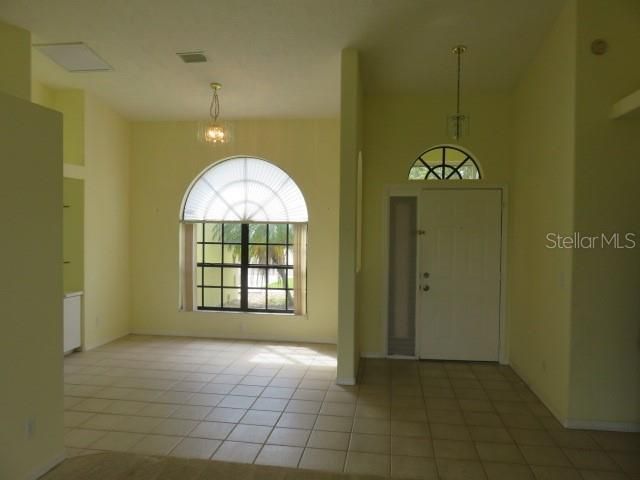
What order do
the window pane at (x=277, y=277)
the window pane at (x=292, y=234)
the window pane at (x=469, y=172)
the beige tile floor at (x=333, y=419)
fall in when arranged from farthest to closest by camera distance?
the window pane at (x=277, y=277) < the window pane at (x=292, y=234) < the window pane at (x=469, y=172) < the beige tile floor at (x=333, y=419)

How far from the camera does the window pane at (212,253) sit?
622 centimetres

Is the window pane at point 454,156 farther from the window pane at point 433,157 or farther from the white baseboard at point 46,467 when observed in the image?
the white baseboard at point 46,467

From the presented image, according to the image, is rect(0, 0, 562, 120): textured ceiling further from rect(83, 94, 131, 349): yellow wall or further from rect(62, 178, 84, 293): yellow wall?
rect(62, 178, 84, 293): yellow wall

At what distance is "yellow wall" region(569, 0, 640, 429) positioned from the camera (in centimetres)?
320

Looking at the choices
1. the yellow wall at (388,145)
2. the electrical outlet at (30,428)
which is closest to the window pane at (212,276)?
the yellow wall at (388,145)

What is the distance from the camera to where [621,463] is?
2.80 m

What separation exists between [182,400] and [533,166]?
13.1ft

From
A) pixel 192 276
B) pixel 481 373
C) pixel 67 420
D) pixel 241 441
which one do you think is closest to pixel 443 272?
pixel 481 373

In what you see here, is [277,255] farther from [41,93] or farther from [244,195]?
[41,93]

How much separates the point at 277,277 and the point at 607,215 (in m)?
4.03

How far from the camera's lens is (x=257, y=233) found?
6086 mm

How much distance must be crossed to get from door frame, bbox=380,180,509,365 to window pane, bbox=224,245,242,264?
217cm

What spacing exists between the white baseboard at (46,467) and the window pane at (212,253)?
3598 mm

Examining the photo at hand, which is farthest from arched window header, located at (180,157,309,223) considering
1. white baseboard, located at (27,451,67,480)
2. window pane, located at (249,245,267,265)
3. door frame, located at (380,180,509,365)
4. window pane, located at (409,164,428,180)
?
white baseboard, located at (27,451,67,480)
